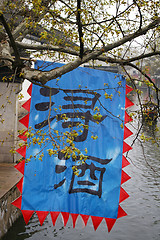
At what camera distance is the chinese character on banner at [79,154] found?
5.50m

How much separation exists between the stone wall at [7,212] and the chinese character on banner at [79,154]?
11.0ft

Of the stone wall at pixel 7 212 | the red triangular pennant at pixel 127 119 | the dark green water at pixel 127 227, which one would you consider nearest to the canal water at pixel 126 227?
the dark green water at pixel 127 227

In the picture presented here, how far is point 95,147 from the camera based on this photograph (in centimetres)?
577

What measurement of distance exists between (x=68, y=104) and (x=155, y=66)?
77836 millimetres

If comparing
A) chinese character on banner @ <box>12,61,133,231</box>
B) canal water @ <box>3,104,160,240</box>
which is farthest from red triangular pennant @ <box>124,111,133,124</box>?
canal water @ <box>3,104,160,240</box>

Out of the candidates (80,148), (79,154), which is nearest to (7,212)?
(80,148)

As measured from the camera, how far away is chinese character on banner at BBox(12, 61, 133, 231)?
550cm

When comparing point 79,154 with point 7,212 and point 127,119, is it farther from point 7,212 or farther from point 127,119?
point 7,212

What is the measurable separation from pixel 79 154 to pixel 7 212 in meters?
4.44

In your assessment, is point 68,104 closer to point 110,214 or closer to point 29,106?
point 29,106

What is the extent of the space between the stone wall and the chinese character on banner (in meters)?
3.35

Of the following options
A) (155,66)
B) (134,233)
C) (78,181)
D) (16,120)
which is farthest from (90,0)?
(155,66)

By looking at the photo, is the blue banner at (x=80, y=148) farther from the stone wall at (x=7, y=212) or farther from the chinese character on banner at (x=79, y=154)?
the stone wall at (x=7, y=212)

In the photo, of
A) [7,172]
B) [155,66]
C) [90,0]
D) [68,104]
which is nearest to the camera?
[68,104]
